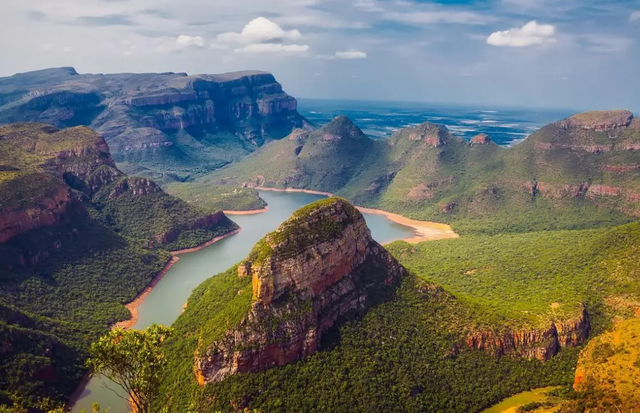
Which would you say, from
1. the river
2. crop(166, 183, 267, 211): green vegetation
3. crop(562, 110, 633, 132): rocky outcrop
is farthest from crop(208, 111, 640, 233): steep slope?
crop(166, 183, 267, 211): green vegetation

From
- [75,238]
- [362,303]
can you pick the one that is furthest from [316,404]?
[75,238]

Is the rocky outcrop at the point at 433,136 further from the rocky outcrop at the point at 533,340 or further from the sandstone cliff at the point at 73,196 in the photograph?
the rocky outcrop at the point at 533,340

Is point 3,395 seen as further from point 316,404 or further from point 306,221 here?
point 306,221

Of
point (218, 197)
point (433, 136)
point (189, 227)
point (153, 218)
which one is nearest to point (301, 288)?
point (189, 227)

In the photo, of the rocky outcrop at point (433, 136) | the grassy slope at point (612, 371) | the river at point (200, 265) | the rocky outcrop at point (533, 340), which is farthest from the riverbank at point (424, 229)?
the grassy slope at point (612, 371)

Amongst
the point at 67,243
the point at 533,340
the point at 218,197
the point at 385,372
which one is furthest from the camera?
the point at 218,197

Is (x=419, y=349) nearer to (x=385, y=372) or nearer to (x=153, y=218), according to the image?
(x=385, y=372)
